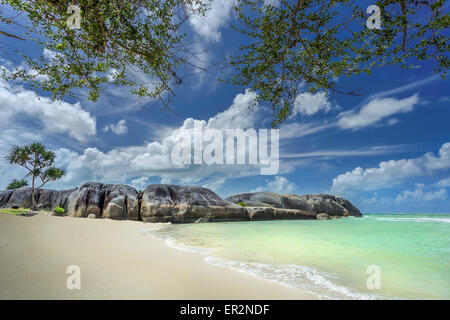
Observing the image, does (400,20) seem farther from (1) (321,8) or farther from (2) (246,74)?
(2) (246,74)

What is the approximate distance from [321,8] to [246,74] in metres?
2.15

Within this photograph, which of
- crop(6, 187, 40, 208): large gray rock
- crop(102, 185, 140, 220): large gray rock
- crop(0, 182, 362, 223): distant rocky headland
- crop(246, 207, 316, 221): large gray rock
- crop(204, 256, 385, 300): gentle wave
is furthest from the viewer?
crop(6, 187, 40, 208): large gray rock

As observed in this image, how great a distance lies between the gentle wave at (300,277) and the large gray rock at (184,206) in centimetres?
1768

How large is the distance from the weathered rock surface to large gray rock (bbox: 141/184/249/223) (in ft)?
20.4

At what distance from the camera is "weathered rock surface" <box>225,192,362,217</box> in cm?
3272

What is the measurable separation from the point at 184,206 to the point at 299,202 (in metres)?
22.1

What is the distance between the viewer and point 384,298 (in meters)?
3.15

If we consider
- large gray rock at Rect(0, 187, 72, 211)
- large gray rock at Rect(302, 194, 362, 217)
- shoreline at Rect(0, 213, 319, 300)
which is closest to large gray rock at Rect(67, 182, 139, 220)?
large gray rock at Rect(0, 187, 72, 211)

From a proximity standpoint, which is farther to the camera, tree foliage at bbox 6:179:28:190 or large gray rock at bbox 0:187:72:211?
tree foliage at bbox 6:179:28:190

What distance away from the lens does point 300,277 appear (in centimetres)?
398

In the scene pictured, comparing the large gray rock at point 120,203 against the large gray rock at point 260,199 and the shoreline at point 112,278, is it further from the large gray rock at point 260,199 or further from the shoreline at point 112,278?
the shoreline at point 112,278

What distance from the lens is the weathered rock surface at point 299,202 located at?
3272cm

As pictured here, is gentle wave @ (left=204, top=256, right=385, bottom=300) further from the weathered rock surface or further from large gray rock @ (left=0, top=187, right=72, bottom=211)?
large gray rock @ (left=0, top=187, right=72, bottom=211)

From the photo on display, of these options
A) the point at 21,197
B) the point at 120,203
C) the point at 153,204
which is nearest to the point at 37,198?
the point at 21,197
